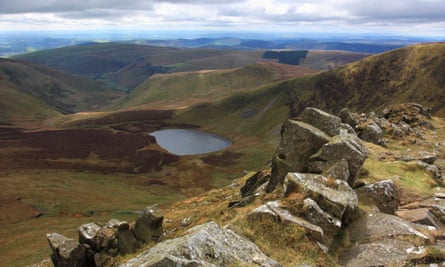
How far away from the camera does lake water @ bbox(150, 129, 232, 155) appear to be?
517ft

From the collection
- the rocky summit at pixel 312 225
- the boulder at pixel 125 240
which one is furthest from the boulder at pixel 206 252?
the boulder at pixel 125 240

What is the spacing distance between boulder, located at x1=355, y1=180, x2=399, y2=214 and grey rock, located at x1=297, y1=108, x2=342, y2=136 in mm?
7341

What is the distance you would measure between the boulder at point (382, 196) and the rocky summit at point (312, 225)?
0.06 meters

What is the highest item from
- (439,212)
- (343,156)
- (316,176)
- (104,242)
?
(343,156)

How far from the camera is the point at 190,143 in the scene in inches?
6909

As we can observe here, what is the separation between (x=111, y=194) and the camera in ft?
273

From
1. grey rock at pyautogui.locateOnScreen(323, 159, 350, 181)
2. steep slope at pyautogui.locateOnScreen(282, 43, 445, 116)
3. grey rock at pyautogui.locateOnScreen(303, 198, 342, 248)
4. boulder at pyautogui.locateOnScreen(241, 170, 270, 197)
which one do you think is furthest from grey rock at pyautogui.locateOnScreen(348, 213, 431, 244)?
steep slope at pyautogui.locateOnScreen(282, 43, 445, 116)

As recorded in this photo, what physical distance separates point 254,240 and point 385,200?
1027 cm

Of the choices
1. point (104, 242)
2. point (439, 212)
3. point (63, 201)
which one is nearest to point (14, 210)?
point (63, 201)

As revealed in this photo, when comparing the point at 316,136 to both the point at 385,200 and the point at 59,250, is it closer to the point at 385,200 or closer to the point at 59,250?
the point at 385,200

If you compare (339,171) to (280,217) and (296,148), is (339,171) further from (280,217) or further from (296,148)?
(280,217)

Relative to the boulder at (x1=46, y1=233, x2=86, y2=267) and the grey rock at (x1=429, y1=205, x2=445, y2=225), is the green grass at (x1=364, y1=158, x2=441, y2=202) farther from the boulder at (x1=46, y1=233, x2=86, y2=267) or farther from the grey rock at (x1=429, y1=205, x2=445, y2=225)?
the boulder at (x1=46, y1=233, x2=86, y2=267)

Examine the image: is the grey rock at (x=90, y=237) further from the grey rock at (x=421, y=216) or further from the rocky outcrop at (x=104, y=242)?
the grey rock at (x=421, y=216)

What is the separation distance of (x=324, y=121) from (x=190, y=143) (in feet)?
491
